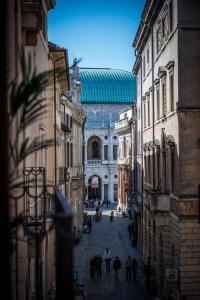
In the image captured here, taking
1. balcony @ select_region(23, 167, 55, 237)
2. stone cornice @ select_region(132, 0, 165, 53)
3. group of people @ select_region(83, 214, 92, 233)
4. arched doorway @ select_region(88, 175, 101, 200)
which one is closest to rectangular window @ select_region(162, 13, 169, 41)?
stone cornice @ select_region(132, 0, 165, 53)

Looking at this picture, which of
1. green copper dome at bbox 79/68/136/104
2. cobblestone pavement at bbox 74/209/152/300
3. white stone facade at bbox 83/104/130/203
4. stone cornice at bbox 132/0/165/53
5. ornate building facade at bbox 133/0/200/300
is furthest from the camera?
green copper dome at bbox 79/68/136/104

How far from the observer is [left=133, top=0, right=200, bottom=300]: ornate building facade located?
17.0m

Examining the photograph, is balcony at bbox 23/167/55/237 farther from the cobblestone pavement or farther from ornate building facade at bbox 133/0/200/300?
the cobblestone pavement

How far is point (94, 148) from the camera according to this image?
6969 cm

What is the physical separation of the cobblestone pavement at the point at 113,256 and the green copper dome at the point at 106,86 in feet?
83.2

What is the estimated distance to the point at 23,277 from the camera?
9766 mm

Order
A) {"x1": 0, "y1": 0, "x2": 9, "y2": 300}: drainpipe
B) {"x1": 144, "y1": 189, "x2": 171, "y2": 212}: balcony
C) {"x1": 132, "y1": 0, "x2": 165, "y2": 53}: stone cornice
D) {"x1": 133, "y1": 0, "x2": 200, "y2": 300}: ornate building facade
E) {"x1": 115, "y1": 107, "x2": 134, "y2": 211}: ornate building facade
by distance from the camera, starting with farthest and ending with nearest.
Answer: {"x1": 115, "y1": 107, "x2": 134, "y2": 211}: ornate building facade → {"x1": 132, "y1": 0, "x2": 165, "y2": 53}: stone cornice → {"x1": 144, "y1": 189, "x2": 171, "y2": 212}: balcony → {"x1": 133, "y1": 0, "x2": 200, "y2": 300}: ornate building facade → {"x1": 0, "y1": 0, "x2": 9, "y2": 300}: drainpipe

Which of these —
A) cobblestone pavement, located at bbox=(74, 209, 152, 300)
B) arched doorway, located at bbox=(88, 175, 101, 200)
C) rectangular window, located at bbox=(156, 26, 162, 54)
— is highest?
rectangular window, located at bbox=(156, 26, 162, 54)

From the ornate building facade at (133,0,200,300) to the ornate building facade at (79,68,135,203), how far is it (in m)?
44.4

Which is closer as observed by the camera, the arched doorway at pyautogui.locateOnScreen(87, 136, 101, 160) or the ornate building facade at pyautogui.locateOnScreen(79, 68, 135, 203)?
the ornate building facade at pyautogui.locateOnScreen(79, 68, 135, 203)

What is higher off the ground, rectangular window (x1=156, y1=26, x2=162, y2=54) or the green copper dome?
the green copper dome

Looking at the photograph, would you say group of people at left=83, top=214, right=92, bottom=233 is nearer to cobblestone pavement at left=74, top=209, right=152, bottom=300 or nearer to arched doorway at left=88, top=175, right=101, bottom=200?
cobblestone pavement at left=74, top=209, right=152, bottom=300

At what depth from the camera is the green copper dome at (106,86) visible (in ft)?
231

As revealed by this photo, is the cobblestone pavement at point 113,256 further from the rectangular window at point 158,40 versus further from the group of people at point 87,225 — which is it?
the rectangular window at point 158,40
